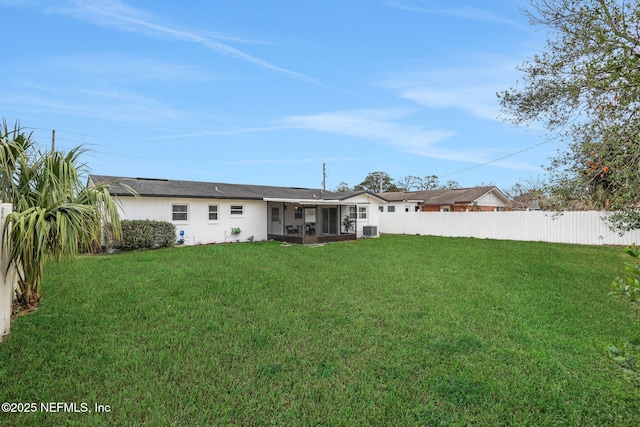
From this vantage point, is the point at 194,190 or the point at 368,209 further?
the point at 368,209

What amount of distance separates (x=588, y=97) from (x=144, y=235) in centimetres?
1463

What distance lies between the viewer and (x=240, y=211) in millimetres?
17266

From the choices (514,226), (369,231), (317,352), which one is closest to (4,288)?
(317,352)

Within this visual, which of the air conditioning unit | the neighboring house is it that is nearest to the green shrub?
the air conditioning unit

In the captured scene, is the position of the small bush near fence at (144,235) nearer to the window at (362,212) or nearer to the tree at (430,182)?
the window at (362,212)

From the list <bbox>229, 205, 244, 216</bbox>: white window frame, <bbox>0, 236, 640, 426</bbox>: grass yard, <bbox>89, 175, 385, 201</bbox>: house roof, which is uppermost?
<bbox>89, 175, 385, 201</bbox>: house roof

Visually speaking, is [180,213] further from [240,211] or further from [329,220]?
[329,220]

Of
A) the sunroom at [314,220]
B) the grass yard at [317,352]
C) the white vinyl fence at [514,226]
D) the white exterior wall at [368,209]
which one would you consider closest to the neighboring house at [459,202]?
the white vinyl fence at [514,226]

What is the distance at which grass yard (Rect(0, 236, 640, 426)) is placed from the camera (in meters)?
2.97

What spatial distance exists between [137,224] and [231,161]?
1357cm

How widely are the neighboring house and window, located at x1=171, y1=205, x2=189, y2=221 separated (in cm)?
1804

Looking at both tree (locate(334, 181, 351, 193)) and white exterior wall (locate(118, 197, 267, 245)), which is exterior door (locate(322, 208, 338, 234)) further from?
tree (locate(334, 181, 351, 193))

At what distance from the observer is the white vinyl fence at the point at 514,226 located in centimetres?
1567

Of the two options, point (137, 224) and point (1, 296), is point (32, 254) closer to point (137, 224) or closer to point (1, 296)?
point (1, 296)
